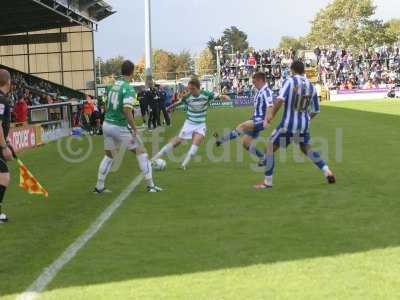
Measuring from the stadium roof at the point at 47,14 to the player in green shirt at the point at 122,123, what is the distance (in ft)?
67.2

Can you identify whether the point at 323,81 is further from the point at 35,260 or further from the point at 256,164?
the point at 35,260

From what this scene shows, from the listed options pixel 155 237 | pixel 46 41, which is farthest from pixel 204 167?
pixel 46 41

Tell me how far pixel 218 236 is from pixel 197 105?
656 centimetres

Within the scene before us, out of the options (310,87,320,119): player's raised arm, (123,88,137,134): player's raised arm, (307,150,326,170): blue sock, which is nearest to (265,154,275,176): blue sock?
(307,150,326,170): blue sock

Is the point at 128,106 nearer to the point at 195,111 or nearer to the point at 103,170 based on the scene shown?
the point at 103,170

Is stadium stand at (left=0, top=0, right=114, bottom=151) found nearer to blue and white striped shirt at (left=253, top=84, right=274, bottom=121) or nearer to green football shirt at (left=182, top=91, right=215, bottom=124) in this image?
green football shirt at (left=182, top=91, right=215, bottom=124)

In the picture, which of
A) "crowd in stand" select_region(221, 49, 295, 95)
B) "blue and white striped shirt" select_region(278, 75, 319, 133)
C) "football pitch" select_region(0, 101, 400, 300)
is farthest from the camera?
"crowd in stand" select_region(221, 49, 295, 95)

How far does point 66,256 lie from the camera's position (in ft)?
22.7

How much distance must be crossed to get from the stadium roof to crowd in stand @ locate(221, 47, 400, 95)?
63.0ft

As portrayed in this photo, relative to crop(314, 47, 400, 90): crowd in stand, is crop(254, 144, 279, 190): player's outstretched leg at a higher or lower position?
lower

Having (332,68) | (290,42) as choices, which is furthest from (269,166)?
(290,42)

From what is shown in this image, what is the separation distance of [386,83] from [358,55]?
287 inches

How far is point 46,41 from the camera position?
4691 cm

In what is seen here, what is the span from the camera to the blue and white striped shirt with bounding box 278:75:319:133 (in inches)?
413
